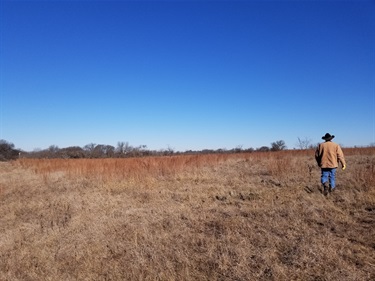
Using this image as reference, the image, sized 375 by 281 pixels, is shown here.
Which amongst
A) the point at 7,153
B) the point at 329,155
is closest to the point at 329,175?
the point at 329,155

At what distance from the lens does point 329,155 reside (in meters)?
8.15

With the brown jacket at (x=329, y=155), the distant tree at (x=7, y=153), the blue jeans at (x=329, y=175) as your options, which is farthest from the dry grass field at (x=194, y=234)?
the distant tree at (x=7, y=153)

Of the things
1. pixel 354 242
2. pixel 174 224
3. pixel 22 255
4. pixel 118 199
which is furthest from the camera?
pixel 118 199

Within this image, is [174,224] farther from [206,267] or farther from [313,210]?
[313,210]

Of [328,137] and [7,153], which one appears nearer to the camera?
[328,137]

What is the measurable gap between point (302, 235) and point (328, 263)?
0.95 metres

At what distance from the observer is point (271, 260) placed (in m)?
3.91

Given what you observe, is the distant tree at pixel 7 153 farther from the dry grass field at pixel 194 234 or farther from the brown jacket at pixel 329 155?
the brown jacket at pixel 329 155

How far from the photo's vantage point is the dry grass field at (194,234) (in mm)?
3807

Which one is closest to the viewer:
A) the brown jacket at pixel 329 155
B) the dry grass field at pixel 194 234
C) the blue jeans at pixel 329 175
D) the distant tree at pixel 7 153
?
the dry grass field at pixel 194 234

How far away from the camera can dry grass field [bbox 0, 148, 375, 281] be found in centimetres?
381

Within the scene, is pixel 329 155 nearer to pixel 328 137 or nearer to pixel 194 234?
pixel 328 137

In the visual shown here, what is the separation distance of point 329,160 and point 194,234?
4980 millimetres

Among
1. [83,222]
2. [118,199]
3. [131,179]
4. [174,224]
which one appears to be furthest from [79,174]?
[174,224]
